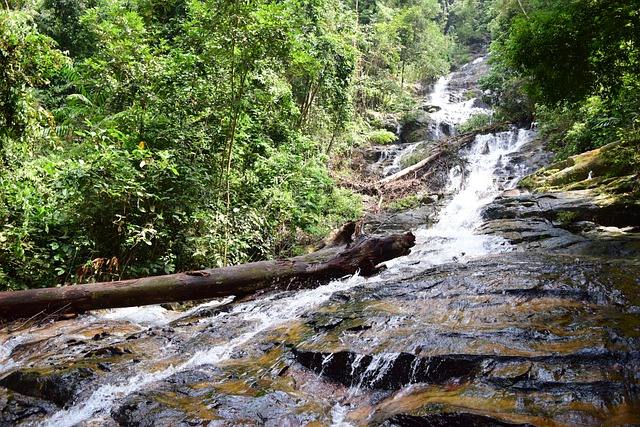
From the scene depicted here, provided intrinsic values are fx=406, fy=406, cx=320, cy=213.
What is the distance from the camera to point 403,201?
1614 centimetres

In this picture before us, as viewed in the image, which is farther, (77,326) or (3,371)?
(77,326)

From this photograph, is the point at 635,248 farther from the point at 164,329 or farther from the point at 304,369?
the point at 164,329

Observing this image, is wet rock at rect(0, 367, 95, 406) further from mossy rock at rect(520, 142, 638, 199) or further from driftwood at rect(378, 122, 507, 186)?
driftwood at rect(378, 122, 507, 186)

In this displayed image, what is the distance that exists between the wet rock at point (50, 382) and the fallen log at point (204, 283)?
1.72 m

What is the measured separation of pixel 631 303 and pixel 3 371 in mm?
6888

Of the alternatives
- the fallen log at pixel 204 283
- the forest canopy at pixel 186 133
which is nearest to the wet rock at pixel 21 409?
the fallen log at pixel 204 283

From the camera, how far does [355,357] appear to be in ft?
12.3

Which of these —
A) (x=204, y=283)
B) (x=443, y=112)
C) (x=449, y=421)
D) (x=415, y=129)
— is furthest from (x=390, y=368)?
(x=443, y=112)

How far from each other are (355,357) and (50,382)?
2951mm

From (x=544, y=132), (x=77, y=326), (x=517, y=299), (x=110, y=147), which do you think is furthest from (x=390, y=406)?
(x=544, y=132)

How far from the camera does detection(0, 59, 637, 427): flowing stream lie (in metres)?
2.95

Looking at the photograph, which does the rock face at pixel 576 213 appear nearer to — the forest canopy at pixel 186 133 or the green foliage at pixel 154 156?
the forest canopy at pixel 186 133

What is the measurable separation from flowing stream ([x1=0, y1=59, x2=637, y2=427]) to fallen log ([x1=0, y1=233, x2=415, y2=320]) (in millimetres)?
345

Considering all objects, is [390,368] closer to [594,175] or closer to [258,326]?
[258,326]
